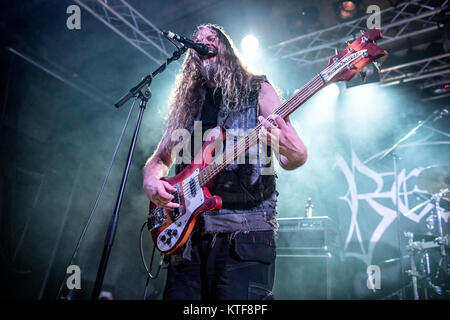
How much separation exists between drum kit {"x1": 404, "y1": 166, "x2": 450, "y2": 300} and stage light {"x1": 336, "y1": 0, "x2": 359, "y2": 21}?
3.07 meters

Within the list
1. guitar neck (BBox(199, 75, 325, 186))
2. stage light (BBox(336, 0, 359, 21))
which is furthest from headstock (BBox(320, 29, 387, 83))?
stage light (BBox(336, 0, 359, 21))

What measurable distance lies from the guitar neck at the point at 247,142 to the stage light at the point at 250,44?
4858 millimetres

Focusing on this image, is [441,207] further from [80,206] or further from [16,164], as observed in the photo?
[16,164]

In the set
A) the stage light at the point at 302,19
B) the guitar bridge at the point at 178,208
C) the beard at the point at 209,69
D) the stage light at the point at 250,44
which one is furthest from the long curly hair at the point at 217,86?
the stage light at the point at 302,19

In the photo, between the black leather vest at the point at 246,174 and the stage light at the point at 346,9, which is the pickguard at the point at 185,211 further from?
the stage light at the point at 346,9

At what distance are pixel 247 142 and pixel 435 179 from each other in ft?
15.4

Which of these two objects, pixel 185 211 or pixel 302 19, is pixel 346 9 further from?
pixel 185 211

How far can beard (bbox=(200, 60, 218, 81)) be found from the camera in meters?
2.47

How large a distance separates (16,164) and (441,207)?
711 centimetres

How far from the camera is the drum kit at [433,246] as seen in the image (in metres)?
4.81

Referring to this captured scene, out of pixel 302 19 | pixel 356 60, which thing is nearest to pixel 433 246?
pixel 356 60

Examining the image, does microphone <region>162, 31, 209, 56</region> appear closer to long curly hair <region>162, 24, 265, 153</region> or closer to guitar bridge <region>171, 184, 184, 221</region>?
long curly hair <region>162, 24, 265, 153</region>

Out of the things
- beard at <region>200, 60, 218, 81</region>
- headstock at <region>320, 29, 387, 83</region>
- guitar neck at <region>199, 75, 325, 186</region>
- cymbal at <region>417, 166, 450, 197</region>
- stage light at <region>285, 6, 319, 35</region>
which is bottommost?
guitar neck at <region>199, 75, 325, 186</region>

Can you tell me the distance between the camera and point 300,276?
4.74 metres
